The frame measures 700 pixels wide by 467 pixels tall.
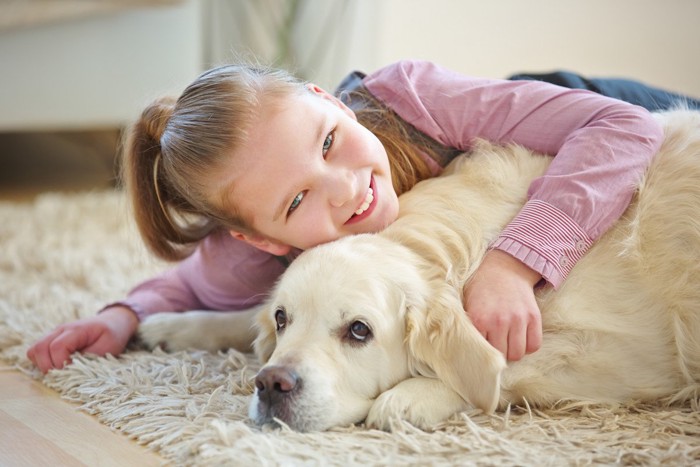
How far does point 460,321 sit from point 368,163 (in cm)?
40

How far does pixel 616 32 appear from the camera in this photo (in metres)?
4.25

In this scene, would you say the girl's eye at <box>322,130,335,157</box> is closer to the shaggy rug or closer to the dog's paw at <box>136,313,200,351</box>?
the shaggy rug

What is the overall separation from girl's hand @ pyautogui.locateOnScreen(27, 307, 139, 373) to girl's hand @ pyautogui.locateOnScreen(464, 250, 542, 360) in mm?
838

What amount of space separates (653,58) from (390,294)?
11.0 ft

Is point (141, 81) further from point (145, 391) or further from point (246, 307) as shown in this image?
point (145, 391)

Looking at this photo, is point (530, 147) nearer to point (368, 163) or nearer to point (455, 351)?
point (368, 163)

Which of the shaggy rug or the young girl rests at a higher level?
the young girl

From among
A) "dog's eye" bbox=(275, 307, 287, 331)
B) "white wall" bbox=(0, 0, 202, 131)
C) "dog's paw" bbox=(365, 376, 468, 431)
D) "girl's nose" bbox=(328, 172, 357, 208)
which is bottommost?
"white wall" bbox=(0, 0, 202, 131)

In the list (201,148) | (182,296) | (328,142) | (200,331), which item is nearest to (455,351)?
(328,142)

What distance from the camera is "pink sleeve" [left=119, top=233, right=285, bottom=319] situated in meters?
1.95

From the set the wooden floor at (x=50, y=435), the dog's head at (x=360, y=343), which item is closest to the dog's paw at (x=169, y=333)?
the wooden floor at (x=50, y=435)

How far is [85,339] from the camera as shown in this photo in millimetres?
1800

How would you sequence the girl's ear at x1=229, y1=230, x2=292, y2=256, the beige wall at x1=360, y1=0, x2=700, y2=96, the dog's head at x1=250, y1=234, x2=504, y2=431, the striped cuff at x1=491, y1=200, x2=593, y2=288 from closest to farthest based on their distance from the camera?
the dog's head at x1=250, y1=234, x2=504, y2=431
the striped cuff at x1=491, y1=200, x2=593, y2=288
the girl's ear at x1=229, y1=230, x2=292, y2=256
the beige wall at x1=360, y1=0, x2=700, y2=96

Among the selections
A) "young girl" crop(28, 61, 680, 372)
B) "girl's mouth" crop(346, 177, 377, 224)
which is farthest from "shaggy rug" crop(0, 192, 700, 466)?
"girl's mouth" crop(346, 177, 377, 224)
